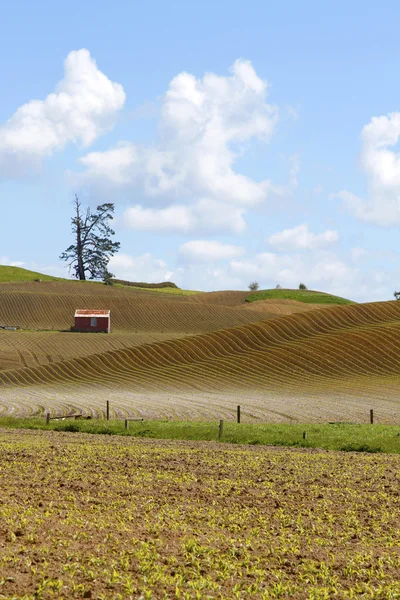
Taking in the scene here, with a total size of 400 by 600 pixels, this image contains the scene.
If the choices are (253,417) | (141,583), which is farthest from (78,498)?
(253,417)

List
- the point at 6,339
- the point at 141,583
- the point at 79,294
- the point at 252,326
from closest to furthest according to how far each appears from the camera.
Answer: the point at 141,583
the point at 252,326
the point at 6,339
the point at 79,294

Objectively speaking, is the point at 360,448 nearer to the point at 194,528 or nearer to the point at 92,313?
the point at 194,528

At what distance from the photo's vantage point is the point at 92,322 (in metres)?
89.8

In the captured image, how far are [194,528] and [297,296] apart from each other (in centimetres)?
12557

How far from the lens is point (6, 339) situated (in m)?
77.9

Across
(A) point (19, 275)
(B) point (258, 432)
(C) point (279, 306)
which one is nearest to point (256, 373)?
(B) point (258, 432)

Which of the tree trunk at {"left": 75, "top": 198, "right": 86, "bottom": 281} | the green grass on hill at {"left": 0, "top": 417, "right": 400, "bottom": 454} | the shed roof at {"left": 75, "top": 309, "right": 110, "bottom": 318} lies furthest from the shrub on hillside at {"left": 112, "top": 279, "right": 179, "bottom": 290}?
the green grass on hill at {"left": 0, "top": 417, "right": 400, "bottom": 454}

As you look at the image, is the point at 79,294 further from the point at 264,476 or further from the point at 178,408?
the point at 264,476

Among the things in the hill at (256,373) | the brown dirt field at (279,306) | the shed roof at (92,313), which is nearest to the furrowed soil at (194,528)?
the hill at (256,373)

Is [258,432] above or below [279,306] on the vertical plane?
below

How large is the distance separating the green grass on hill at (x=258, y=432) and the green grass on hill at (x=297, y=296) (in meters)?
97.7

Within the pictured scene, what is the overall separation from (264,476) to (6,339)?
6430 centimetres

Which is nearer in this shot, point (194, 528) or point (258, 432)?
point (194, 528)

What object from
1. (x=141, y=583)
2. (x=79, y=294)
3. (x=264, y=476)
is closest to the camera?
(x=141, y=583)
